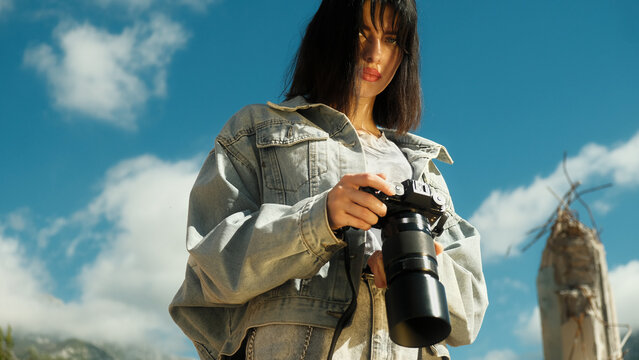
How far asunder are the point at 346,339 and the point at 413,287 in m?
0.27

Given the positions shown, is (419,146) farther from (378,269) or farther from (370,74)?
(378,269)

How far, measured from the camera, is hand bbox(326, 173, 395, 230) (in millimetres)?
1308

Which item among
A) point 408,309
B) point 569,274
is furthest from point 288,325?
point 569,274

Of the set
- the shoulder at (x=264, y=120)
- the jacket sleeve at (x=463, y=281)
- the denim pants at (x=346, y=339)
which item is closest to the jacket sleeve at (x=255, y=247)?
the denim pants at (x=346, y=339)

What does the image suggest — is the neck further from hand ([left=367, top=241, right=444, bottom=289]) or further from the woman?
hand ([left=367, top=241, right=444, bottom=289])

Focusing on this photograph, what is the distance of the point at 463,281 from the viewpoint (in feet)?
5.37

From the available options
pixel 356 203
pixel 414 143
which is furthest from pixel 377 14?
pixel 356 203

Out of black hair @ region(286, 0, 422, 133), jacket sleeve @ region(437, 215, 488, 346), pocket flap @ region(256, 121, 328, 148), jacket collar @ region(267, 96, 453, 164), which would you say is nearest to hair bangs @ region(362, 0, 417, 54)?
black hair @ region(286, 0, 422, 133)

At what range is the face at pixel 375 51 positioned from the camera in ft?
6.10

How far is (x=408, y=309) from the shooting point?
1.21m

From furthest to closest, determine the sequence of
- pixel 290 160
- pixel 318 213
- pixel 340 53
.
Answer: pixel 340 53 < pixel 290 160 < pixel 318 213

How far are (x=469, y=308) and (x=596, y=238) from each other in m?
2.11

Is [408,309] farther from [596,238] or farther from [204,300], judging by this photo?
[596,238]

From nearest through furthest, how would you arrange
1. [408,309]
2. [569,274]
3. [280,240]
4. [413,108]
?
[408,309], [280,240], [413,108], [569,274]
